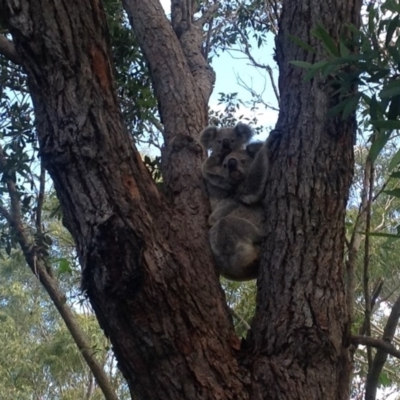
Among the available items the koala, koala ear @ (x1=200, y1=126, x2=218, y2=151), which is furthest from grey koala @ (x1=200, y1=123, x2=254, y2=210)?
the koala

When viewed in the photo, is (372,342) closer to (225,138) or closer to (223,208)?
(223,208)

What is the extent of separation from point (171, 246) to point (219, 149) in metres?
1.69

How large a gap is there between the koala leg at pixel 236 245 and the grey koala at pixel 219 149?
152 millimetres

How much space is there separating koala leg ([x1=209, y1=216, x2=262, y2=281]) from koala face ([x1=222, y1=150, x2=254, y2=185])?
36 centimetres

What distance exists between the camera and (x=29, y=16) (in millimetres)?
2209

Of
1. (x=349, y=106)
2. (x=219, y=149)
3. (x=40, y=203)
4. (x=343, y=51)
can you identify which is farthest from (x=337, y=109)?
(x=40, y=203)

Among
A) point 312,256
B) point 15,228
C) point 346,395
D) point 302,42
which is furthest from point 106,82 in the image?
point 15,228

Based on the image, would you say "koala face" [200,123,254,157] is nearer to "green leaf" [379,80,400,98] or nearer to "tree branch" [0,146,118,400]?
"tree branch" [0,146,118,400]

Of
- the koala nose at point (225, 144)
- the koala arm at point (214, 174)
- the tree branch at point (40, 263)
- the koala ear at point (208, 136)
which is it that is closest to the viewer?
the koala arm at point (214, 174)

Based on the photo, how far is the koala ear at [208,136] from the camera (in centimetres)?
357

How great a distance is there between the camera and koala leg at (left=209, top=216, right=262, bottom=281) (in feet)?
10.4

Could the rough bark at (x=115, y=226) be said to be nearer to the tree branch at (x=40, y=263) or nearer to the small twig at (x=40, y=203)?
the tree branch at (x=40, y=263)

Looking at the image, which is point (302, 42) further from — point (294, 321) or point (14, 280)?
point (14, 280)

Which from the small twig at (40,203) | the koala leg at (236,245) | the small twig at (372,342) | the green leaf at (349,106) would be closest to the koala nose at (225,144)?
the koala leg at (236,245)
